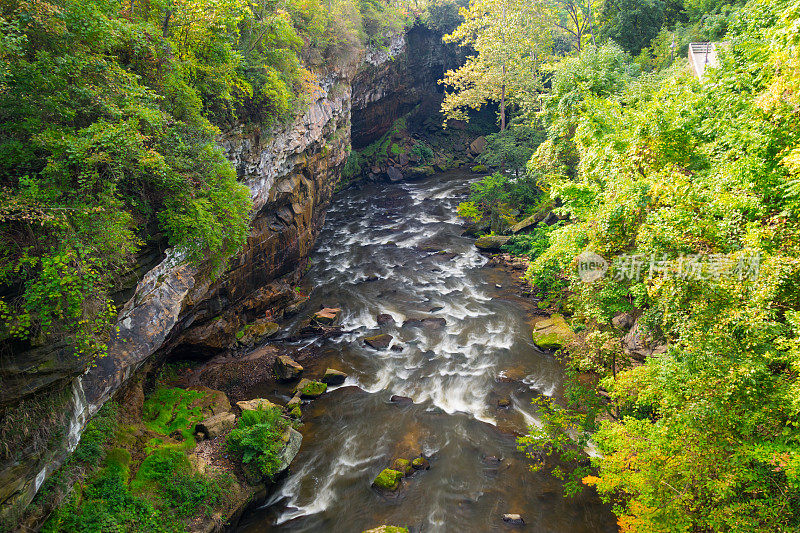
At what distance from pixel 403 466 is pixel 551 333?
9.07m

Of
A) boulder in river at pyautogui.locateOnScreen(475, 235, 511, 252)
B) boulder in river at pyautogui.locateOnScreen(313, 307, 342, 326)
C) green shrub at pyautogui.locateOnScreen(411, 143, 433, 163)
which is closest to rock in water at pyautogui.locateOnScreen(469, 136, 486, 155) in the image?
green shrub at pyautogui.locateOnScreen(411, 143, 433, 163)

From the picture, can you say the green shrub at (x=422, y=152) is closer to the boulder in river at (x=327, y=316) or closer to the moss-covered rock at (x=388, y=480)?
the boulder in river at (x=327, y=316)

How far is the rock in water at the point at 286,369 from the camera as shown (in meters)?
16.6

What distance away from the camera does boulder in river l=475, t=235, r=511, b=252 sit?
27.6 meters

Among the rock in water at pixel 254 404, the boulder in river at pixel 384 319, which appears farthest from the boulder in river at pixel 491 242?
the rock in water at pixel 254 404

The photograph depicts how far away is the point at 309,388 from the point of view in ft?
51.8

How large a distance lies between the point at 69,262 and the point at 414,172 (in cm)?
4020

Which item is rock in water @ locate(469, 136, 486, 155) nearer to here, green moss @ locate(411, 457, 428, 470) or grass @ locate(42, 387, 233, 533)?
green moss @ locate(411, 457, 428, 470)

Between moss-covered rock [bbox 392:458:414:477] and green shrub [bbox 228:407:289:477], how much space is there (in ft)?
11.6

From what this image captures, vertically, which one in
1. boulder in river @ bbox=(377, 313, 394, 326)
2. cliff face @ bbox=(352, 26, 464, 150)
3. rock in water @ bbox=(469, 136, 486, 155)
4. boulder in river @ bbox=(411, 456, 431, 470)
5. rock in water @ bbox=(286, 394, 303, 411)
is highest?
cliff face @ bbox=(352, 26, 464, 150)

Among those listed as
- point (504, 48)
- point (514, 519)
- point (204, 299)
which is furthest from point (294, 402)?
point (504, 48)

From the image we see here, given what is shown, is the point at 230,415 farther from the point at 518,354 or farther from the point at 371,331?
the point at 518,354

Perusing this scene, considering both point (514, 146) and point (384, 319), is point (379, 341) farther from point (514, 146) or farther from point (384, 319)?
point (514, 146)

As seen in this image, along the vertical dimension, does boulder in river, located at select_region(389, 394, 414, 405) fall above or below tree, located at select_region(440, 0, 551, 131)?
below
